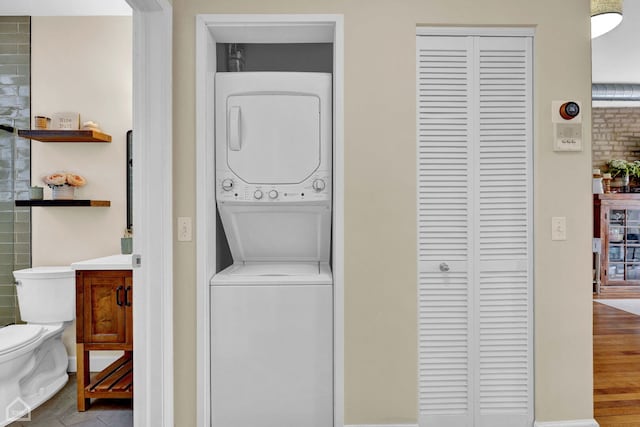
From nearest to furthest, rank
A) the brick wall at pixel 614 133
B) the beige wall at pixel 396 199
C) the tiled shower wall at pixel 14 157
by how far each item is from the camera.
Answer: the beige wall at pixel 396 199 → the tiled shower wall at pixel 14 157 → the brick wall at pixel 614 133

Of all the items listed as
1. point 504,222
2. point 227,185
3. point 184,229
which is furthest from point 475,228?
point 184,229

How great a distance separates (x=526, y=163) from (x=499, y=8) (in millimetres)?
802

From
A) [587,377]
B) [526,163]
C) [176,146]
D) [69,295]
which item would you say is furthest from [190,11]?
[587,377]

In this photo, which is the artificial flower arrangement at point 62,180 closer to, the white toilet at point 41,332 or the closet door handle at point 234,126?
the white toilet at point 41,332

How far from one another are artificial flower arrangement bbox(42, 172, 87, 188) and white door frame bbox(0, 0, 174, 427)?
134 centimetres

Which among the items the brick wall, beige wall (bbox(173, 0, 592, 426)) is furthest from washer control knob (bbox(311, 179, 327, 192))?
the brick wall

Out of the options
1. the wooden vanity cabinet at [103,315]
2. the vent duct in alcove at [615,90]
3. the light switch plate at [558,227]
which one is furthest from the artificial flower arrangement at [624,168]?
the wooden vanity cabinet at [103,315]

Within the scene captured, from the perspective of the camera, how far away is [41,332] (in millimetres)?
2359

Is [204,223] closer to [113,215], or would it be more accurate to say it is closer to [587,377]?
[113,215]

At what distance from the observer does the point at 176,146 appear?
1.92 metres

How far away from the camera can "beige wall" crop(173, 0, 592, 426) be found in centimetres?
192

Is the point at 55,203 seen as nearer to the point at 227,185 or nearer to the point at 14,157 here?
the point at 14,157

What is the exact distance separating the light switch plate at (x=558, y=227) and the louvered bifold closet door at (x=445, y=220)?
436 mm

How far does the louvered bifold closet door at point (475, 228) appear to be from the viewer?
6.48ft
